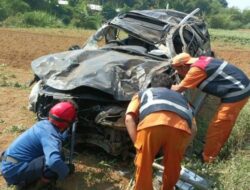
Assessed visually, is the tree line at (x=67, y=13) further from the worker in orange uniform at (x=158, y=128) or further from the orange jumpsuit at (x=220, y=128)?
the worker in orange uniform at (x=158, y=128)

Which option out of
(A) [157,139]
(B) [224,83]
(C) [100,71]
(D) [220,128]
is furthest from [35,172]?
(B) [224,83]

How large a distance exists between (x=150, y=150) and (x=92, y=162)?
1.58m

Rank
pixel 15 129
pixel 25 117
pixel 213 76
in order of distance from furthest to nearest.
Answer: pixel 25 117, pixel 15 129, pixel 213 76

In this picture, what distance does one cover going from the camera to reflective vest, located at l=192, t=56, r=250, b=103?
6086 mm

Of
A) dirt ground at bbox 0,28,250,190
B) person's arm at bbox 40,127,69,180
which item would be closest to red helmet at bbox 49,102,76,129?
person's arm at bbox 40,127,69,180

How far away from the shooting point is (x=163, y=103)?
4.47 meters

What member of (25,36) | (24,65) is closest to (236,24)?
(25,36)

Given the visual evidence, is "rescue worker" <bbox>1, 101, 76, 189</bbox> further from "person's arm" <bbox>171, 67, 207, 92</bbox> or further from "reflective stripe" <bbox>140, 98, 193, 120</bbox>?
"person's arm" <bbox>171, 67, 207, 92</bbox>

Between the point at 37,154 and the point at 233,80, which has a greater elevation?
the point at 233,80

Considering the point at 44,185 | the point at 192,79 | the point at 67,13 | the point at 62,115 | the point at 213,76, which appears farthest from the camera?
the point at 67,13

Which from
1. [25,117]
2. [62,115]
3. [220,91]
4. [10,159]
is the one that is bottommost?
[25,117]

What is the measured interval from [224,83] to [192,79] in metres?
0.51

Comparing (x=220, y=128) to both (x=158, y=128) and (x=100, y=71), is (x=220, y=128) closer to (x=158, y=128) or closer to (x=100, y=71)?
(x=100, y=71)

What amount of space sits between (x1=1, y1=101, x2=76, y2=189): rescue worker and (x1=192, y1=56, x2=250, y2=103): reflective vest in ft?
7.01
